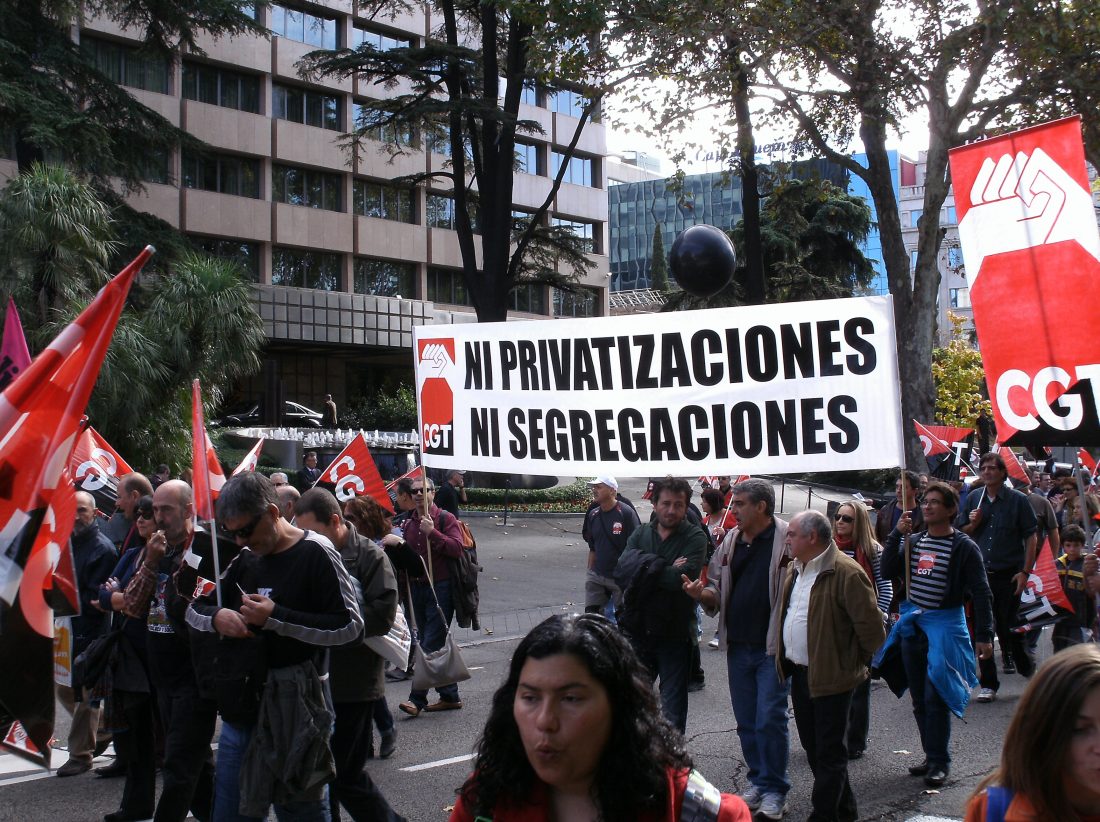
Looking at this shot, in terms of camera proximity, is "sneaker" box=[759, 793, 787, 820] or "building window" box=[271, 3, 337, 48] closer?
"sneaker" box=[759, 793, 787, 820]

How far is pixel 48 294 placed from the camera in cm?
2033

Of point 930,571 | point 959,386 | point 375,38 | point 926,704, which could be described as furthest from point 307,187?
point 926,704

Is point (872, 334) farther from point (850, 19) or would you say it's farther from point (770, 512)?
point (850, 19)

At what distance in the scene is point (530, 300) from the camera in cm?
5012

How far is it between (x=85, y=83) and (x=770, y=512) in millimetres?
23271

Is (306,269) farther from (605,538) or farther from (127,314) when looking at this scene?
(605,538)

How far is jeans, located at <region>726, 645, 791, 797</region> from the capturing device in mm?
6172

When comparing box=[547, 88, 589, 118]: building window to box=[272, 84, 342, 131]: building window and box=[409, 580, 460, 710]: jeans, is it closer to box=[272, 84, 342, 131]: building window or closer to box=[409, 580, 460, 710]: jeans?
box=[272, 84, 342, 131]: building window

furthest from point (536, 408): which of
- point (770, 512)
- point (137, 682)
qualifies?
point (137, 682)

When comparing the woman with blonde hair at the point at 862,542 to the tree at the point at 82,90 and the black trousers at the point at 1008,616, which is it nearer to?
the black trousers at the point at 1008,616

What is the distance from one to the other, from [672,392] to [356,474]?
15.4 feet

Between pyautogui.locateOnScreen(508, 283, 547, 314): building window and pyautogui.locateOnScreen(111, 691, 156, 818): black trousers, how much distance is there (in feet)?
141

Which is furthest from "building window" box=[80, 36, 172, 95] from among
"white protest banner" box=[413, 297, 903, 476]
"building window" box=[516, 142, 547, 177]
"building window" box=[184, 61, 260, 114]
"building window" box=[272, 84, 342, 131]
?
"white protest banner" box=[413, 297, 903, 476]

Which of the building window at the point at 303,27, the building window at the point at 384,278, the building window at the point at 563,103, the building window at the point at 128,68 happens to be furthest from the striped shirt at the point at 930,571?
the building window at the point at 563,103
